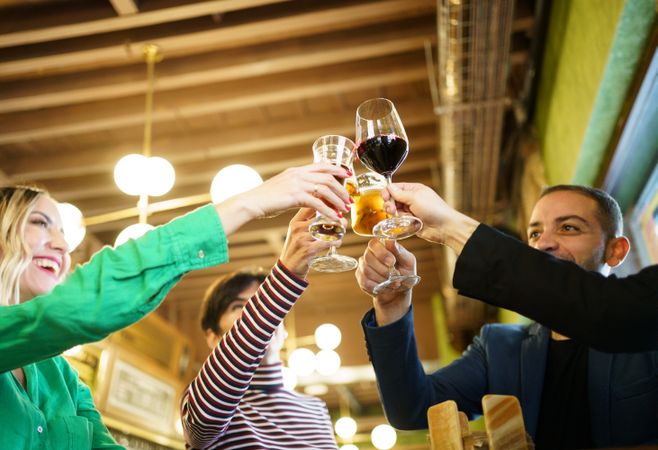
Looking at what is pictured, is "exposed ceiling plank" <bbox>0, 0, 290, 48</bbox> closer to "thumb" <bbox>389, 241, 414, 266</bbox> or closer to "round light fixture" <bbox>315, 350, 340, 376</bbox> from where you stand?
"thumb" <bbox>389, 241, 414, 266</bbox>

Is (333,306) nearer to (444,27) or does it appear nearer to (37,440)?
(444,27)

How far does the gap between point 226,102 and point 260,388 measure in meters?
2.80

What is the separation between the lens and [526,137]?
443cm

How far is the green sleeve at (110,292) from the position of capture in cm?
106

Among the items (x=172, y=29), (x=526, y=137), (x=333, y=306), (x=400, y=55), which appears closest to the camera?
(x=172, y=29)

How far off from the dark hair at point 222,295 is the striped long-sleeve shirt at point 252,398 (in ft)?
0.87

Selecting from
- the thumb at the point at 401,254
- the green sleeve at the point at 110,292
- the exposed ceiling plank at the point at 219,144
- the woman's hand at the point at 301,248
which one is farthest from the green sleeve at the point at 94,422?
the exposed ceiling plank at the point at 219,144

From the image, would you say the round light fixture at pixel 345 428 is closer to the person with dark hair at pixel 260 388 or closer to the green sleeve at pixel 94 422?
the person with dark hair at pixel 260 388

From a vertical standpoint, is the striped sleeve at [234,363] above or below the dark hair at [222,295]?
below

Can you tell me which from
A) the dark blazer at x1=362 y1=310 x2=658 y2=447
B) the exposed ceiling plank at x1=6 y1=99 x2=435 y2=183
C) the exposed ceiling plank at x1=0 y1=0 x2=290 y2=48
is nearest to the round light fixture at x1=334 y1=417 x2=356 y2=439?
the exposed ceiling plank at x1=6 y1=99 x2=435 y2=183

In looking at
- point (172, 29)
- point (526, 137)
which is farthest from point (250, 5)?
point (526, 137)

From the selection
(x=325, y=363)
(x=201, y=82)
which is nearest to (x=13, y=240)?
(x=201, y=82)

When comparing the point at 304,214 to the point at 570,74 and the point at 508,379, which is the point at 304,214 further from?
the point at 570,74

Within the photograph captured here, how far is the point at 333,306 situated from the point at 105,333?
7066mm
